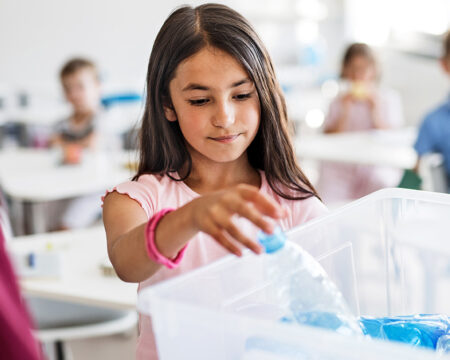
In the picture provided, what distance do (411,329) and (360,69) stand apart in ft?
10.3

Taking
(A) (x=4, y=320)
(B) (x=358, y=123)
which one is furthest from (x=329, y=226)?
(B) (x=358, y=123)

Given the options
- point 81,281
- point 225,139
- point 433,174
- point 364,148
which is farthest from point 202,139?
point 364,148

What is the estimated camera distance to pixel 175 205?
Result: 1.17 metres

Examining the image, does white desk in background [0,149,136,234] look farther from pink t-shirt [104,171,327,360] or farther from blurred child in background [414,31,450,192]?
pink t-shirt [104,171,327,360]

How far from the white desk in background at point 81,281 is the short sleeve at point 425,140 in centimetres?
142

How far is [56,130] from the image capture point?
386 cm

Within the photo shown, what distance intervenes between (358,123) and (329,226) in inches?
120

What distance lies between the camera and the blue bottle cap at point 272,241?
747 mm

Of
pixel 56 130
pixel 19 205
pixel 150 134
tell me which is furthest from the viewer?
pixel 56 130

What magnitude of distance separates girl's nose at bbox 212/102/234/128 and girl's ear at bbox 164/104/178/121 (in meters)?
0.13

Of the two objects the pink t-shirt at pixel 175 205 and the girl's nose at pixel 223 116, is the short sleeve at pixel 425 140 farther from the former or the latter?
the girl's nose at pixel 223 116

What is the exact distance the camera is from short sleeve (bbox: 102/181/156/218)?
1.08m

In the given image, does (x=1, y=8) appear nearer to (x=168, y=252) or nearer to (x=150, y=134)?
(x=150, y=134)

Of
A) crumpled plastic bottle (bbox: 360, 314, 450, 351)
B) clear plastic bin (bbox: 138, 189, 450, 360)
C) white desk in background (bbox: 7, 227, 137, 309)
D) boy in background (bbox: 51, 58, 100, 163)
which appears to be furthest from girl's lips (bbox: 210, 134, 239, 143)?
boy in background (bbox: 51, 58, 100, 163)
